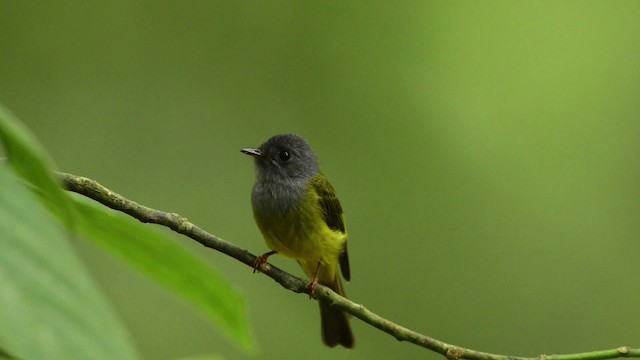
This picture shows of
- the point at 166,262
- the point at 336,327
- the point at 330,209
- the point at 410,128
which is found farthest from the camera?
the point at 410,128

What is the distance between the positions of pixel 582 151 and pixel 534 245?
3.11 feet

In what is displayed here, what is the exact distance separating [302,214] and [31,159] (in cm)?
339

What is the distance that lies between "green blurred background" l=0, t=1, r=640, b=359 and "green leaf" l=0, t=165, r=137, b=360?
6.14 metres

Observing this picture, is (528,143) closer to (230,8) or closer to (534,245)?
(534,245)

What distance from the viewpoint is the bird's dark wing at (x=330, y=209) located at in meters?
4.01

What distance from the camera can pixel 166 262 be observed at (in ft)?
2.31

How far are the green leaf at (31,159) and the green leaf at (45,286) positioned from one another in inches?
1.3

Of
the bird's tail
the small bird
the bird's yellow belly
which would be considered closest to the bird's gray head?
the small bird

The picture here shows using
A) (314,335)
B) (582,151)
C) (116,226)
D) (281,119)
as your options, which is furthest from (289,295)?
(116,226)

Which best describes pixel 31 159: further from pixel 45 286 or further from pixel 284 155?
pixel 284 155

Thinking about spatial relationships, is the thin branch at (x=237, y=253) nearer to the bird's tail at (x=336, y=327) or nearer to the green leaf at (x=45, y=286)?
the green leaf at (x=45, y=286)

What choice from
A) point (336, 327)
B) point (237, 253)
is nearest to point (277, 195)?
point (336, 327)

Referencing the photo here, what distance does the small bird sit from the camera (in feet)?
Answer: 12.3

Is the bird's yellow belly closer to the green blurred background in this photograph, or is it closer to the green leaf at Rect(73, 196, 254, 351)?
the green blurred background
